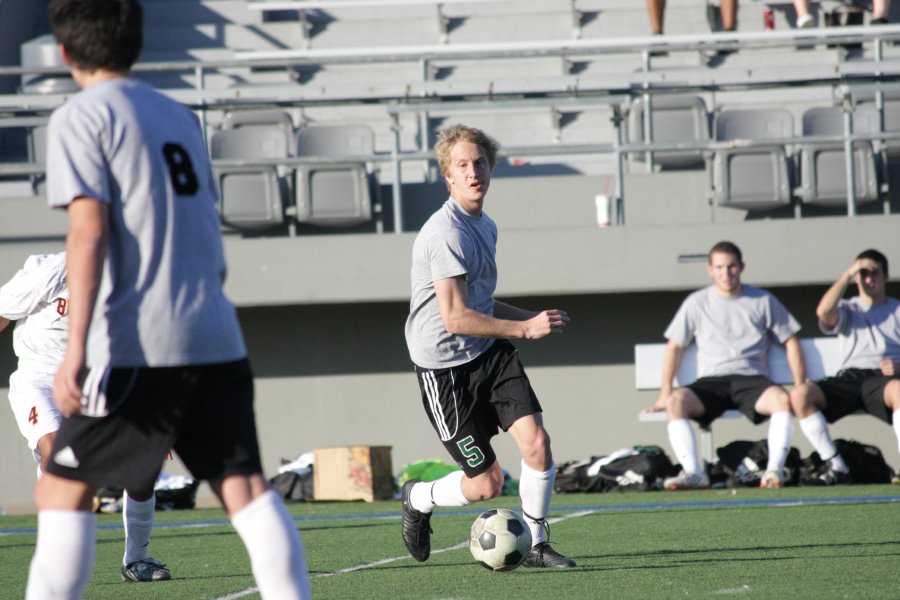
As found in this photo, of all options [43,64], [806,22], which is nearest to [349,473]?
[43,64]

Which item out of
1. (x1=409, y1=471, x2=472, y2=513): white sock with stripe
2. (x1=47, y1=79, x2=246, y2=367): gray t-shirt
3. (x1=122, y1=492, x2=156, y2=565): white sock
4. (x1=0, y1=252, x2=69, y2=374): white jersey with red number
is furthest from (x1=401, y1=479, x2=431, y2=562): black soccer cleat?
(x1=47, y1=79, x2=246, y2=367): gray t-shirt

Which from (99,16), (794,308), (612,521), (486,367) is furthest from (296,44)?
(99,16)

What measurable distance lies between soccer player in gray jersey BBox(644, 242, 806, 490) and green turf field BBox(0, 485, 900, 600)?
56cm

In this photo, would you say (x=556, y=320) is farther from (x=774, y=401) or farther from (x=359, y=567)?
(x=774, y=401)

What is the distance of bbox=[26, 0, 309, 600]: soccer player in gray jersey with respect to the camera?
273 centimetres

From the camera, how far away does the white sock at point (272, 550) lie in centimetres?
274

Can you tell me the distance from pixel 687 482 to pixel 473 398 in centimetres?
493

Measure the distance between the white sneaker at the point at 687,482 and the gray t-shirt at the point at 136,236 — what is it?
7.30 metres

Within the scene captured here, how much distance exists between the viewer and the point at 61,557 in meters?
2.74

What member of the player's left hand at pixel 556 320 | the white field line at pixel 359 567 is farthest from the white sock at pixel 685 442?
the player's left hand at pixel 556 320

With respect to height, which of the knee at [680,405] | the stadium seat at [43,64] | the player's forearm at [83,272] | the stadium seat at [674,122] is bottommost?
the knee at [680,405]

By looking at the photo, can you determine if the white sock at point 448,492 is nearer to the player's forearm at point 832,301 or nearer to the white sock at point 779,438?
the white sock at point 779,438

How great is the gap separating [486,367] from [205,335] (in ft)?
8.18

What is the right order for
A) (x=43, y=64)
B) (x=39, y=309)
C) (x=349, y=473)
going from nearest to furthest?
(x=39, y=309) < (x=349, y=473) < (x=43, y=64)
